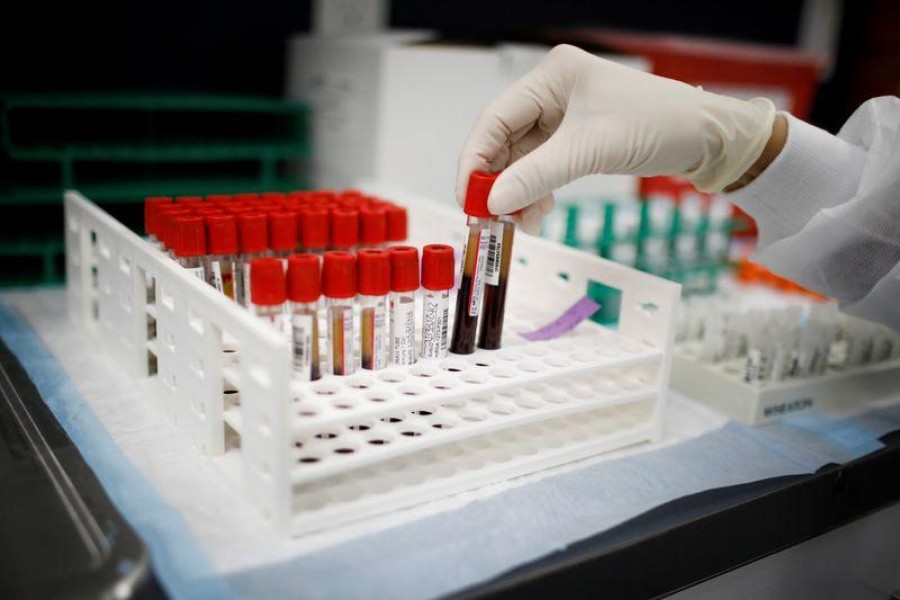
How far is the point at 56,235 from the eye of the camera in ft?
5.74

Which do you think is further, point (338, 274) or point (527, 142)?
point (527, 142)

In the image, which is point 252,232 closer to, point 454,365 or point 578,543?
point 454,365

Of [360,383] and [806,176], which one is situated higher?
[806,176]

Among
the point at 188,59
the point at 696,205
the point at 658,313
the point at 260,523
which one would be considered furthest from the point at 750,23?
the point at 260,523

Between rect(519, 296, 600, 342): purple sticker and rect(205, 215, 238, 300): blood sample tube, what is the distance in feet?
1.46

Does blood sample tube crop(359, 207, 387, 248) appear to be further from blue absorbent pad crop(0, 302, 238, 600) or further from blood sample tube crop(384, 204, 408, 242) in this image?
blue absorbent pad crop(0, 302, 238, 600)

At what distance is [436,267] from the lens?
1.06 m

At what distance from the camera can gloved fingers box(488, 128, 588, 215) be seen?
3.44ft

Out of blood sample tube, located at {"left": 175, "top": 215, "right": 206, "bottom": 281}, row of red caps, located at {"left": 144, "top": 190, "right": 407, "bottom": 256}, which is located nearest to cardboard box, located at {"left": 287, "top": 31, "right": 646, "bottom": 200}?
row of red caps, located at {"left": 144, "top": 190, "right": 407, "bottom": 256}

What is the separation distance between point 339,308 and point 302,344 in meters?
0.07

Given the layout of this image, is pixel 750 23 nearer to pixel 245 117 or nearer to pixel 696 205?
pixel 696 205

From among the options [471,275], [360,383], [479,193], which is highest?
[479,193]

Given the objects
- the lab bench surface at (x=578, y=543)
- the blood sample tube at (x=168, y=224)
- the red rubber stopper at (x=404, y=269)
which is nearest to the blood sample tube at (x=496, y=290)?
the red rubber stopper at (x=404, y=269)

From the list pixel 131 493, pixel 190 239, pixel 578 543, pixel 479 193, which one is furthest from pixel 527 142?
pixel 131 493
